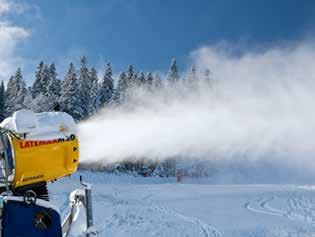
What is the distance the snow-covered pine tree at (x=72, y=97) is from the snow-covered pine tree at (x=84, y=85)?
3.38 feet

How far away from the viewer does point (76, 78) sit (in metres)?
55.4

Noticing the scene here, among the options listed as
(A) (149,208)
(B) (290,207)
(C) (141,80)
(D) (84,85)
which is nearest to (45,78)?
(D) (84,85)

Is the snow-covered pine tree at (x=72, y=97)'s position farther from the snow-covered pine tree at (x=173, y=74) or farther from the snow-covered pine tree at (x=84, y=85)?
the snow-covered pine tree at (x=173, y=74)

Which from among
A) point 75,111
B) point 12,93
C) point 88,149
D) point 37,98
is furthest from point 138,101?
point 88,149

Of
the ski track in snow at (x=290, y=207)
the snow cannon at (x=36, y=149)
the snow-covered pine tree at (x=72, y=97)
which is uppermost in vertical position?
the snow-covered pine tree at (x=72, y=97)

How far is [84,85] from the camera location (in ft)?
191

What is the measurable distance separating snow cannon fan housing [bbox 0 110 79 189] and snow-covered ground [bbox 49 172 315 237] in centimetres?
706

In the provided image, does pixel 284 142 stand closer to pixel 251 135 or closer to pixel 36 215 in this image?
pixel 251 135

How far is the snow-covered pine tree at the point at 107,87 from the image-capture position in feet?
195

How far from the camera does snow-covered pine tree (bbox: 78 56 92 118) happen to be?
181 feet

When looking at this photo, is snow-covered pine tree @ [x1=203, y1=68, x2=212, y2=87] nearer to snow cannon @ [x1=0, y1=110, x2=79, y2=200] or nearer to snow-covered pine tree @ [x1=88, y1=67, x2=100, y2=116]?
snow-covered pine tree @ [x1=88, y1=67, x2=100, y2=116]

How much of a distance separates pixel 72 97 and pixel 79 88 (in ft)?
11.0

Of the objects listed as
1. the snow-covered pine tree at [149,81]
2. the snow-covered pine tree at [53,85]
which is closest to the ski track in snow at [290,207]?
the snow-covered pine tree at [53,85]

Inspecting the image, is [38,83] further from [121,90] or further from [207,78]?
[207,78]
